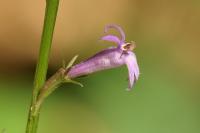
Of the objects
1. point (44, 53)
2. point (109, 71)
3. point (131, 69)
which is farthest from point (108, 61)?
point (109, 71)

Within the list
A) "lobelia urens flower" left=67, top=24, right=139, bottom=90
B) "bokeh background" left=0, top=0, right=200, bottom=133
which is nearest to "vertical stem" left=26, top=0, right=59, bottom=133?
"lobelia urens flower" left=67, top=24, right=139, bottom=90

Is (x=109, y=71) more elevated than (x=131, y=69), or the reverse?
(x=109, y=71)

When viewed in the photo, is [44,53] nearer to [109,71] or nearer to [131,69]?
[131,69]

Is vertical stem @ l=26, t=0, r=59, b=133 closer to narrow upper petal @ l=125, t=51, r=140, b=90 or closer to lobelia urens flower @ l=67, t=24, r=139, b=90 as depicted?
lobelia urens flower @ l=67, t=24, r=139, b=90

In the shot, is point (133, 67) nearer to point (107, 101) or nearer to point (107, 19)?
point (107, 101)

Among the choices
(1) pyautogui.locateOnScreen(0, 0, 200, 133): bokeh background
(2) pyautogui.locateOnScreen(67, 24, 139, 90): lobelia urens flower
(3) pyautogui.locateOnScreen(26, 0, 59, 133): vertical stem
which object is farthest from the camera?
(1) pyautogui.locateOnScreen(0, 0, 200, 133): bokeh background
